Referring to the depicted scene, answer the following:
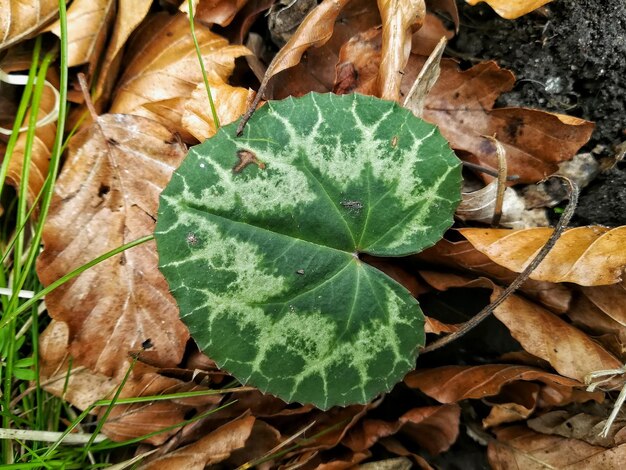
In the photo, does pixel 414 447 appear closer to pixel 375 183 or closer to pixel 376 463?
pixel 376 463

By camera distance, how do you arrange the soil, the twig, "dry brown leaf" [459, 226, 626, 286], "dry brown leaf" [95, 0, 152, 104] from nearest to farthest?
the twig
"dry brown leaf" [459, 226, 626, 286]
the soil
"dry brown leaf" [95, 0, 152, 104]

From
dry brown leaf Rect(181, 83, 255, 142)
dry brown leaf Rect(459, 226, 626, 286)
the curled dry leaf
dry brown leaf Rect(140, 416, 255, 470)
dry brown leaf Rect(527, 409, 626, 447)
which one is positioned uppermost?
dry brown leaf Rect(181, 83, 255, 142)

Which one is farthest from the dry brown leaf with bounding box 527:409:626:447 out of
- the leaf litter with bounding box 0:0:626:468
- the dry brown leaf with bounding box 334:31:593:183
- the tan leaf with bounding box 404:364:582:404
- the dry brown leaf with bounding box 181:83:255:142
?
the dry brown leaf with bounding box 181:83:255:142

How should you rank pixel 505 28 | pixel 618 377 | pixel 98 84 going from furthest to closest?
pixel 98 84, pixel 505 28, pixel 618 377

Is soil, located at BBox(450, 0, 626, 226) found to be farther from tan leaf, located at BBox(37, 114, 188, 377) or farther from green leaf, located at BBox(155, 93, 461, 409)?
tan leaf, located at BBox(37, 114, 188, 377)

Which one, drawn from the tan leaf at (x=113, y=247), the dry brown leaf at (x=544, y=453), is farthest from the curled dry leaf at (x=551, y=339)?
the tan leaf at (x=113, y=247)

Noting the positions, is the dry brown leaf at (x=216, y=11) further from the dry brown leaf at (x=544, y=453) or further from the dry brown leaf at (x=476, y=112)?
the dry brown leaf at (x=544, y=453)

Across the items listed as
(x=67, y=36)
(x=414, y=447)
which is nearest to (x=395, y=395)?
(x=414, y=447)
